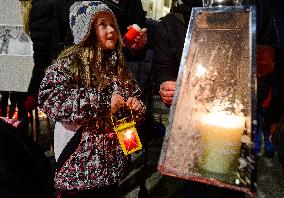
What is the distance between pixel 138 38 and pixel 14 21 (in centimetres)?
158

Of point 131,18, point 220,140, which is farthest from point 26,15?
point 220,140

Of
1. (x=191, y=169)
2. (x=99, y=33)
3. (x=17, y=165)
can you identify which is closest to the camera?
(x=191, y=169)

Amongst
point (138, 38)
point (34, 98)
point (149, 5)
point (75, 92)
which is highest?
point (149, 5)

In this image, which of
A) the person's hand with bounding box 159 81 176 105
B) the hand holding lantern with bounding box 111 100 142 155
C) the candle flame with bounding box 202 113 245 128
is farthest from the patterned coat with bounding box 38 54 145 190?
the candle flame with bounding box 202 113 245 128

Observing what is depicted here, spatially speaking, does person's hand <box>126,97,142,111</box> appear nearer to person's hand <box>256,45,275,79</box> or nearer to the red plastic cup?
the red plastic cup

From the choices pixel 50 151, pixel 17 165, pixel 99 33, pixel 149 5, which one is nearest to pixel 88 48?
pixel 99 33

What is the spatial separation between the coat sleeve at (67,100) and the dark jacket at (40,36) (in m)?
1.11

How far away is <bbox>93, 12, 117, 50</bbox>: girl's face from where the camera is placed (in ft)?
7.82

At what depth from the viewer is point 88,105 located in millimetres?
2168

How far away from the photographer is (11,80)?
3523 millimetres

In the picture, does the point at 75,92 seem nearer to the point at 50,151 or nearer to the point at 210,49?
the point at 210,49

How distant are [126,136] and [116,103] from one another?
0.25 meters

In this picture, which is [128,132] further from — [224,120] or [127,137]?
[224,120]

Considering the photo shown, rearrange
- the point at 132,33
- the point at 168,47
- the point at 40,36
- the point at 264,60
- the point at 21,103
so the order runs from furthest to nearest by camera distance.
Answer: the point at 21,103, the point at 40,36, the point at 132,33, the point at 168,47, the point at 264,60
